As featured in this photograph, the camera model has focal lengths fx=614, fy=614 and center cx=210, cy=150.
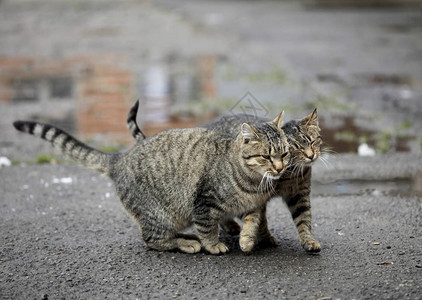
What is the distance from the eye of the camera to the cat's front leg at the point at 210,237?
15.9 feet

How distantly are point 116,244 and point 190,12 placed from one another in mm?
19126

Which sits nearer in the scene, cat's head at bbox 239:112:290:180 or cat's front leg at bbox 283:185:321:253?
cat's head at bbox 239:112:290:180

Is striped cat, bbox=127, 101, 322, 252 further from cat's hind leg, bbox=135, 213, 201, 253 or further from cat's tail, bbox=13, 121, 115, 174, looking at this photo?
cat's tail, bbox=13, 121, 115, 174

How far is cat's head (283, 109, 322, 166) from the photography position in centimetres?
468

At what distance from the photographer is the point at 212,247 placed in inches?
194

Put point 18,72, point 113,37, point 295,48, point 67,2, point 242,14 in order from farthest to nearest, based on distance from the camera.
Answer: point 67,2 → point 242,14 → point 113,37 → point 295,48 → point 18,72

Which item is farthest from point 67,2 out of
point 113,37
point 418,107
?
point 418,107

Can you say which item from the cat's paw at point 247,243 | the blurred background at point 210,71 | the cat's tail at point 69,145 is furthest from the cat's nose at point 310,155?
the blurred background at point 210,71

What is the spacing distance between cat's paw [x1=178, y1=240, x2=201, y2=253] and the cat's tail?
3.10 ft

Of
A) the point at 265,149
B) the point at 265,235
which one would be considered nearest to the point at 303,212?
the point at 265,235

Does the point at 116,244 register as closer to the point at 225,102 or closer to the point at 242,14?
the point at 225,102

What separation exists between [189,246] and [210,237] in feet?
0.74

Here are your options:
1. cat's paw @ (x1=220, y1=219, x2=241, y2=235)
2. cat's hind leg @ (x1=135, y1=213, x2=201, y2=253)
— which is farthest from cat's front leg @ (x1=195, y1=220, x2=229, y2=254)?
cat's paw @ (x1=220, y1=219, x2=241, y2=235)

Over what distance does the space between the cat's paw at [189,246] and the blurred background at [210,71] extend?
6.27 ft
